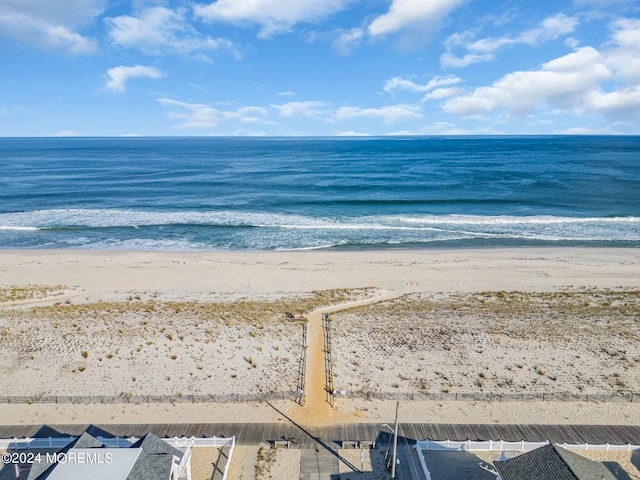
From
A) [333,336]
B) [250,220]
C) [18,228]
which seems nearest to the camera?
[333,336]

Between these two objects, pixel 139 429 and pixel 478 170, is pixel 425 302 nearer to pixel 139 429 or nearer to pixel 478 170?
pixel 139 429

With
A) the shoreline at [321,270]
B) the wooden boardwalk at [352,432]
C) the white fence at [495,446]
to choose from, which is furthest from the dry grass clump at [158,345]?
the white fence at [495,446]

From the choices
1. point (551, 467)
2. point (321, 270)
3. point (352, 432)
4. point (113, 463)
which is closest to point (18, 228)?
point (321, 270)

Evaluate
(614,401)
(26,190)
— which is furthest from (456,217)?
(26,190)

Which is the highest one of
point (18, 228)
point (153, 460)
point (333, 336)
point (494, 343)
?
point (18, 228)

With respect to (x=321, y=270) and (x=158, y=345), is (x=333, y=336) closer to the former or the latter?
(x=158, y=345)

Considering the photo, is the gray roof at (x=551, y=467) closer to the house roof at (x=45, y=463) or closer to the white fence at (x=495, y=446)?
the white fence at (x=495, y=446)

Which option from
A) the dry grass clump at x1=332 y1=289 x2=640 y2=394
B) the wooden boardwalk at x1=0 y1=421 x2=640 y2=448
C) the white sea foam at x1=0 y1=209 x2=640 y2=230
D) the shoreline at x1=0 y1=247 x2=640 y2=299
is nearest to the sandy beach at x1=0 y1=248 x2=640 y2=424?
the dry grass clump at x1=332 y1=289 x2=640 y2=394
